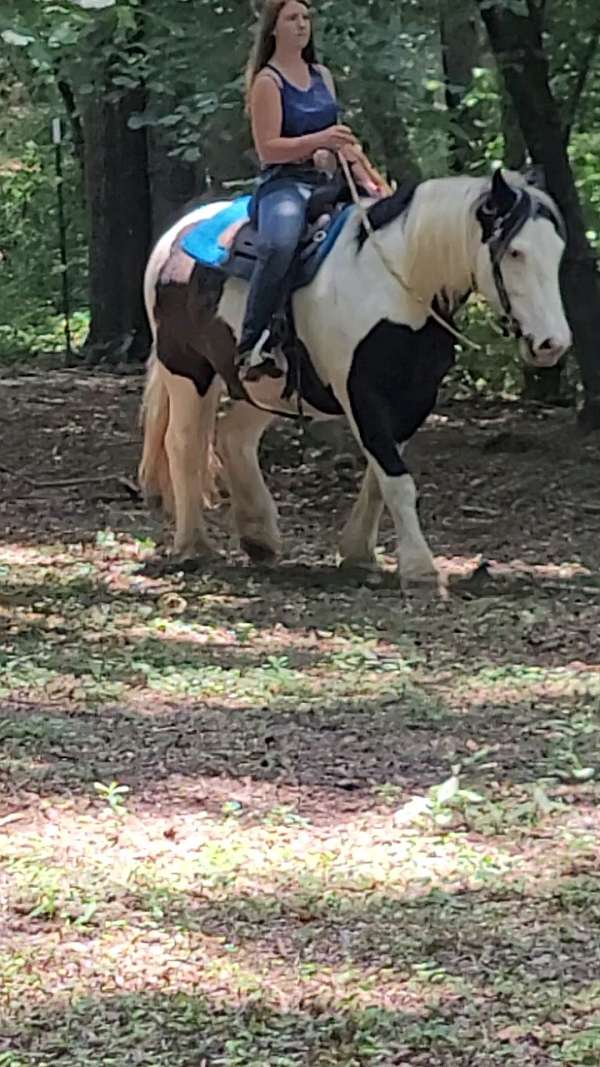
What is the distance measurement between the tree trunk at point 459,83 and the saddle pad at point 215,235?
412 centimetres

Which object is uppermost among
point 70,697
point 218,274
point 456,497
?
point 218,274

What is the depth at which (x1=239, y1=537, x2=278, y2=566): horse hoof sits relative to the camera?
26.3 feet

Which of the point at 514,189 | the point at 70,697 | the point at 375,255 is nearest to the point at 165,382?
the point at 375,255

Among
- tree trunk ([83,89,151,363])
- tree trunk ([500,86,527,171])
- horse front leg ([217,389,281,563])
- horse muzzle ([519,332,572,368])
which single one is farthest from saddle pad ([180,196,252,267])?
tree trunk ([83,89,151,363])

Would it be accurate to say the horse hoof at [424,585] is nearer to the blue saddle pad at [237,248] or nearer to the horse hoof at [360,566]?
the horse hoof at [360,566]

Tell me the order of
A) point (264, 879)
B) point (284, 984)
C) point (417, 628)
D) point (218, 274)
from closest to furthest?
point (284, 984) → point (264, 879) → point (417, 628) → point (218, 274)

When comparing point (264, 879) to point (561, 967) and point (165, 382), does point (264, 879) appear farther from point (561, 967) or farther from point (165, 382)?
point (165, 382)

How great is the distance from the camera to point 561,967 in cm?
349

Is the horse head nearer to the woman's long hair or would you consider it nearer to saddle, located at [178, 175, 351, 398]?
saddle, located at [178, 175, 351, 398]

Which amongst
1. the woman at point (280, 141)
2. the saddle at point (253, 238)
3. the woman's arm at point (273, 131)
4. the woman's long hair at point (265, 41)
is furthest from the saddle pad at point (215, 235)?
the woman's long hair at point (265, 41)

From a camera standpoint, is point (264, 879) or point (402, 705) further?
point (402, 705)

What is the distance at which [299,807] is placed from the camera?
453cm

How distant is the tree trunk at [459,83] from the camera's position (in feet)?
39.4

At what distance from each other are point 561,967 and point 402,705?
6.69 feet
